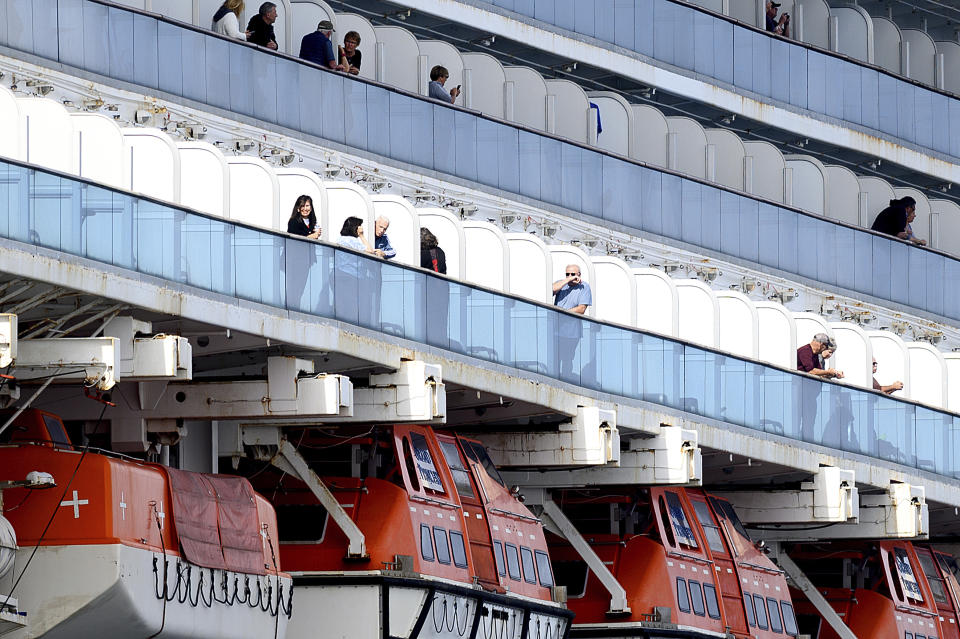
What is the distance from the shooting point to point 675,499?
43719 mm

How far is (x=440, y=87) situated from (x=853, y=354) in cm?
943

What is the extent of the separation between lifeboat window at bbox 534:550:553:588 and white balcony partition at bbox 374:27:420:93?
8494mm

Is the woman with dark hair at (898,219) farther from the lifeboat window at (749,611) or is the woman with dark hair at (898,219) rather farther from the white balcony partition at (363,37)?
the white balcony partition at (363,37)

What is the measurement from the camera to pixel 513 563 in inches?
1544

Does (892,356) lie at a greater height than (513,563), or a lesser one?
greater

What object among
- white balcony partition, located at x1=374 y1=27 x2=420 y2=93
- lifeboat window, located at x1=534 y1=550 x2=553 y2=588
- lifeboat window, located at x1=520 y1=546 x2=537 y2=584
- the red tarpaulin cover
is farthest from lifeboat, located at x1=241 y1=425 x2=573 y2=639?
white balcony partition, located at x1=374 y1=27 x2=420 y2=93

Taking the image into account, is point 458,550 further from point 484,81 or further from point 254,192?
point 484,81

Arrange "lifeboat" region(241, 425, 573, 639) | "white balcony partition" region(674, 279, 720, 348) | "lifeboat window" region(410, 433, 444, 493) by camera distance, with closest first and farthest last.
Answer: "lifeboat" region(241, 425, 573, 639) → "lifeboat window" region(410, 433, 444, 493) → "white balcony partition" region(674, 279, 720, 348)

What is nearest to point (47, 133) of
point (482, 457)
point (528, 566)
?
point (482, 457)

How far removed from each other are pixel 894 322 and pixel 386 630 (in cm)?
2171

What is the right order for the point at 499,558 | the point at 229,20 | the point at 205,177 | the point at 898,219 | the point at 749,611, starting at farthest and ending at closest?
the point at 898,219 < the point at 749,611 < the point at 229,20 < the point at 499,558 < the point at 205,177

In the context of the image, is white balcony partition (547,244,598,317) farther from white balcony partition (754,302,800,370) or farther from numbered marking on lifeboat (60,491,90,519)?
numbered marking on lifeboat (60,491,90,519)

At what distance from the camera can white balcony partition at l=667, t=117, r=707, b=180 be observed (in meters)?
52.0

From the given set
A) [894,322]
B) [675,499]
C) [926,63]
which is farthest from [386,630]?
[926,63]
